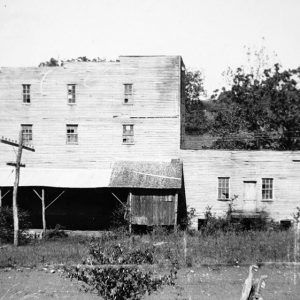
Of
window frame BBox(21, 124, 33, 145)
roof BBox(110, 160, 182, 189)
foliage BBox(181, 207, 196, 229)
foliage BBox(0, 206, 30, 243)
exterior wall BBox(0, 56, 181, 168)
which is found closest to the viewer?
foliage BBox(0, 206, 30, 243)

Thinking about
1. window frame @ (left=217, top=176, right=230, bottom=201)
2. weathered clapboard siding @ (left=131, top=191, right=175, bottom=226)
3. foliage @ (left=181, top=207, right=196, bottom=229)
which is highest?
→ window frame @ (left=217, top=176, right=230, bottom=201)

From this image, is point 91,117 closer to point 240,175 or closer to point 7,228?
point 7,228

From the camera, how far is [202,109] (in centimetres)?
6906

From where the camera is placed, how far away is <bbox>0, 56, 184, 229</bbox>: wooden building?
1131 inches

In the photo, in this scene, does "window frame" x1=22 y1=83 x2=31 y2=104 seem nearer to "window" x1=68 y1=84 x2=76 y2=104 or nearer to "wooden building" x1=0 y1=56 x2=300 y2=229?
"wooden building" x1=0 y1=56 x2=300 y2=229

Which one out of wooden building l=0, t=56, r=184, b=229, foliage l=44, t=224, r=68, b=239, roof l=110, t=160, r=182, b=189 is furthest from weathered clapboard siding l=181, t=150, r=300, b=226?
foliage l=44, t=224, r=68, b=239

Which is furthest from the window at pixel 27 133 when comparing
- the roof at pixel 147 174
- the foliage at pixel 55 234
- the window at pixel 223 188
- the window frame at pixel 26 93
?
the window at pixel 223 188

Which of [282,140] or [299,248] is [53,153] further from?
[282,140]

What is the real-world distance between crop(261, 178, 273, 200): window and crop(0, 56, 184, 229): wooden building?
6785 mm

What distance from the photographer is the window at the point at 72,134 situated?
96.9ft

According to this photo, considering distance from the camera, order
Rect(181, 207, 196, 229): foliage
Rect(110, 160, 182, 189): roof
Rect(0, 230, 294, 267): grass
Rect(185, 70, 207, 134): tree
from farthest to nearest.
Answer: Rect(185, 70, 207, 134): tree, Rect(181, 207, 196, 229): foliage, Rect(110, 160, 182, 189): roof, Rect(0, 230, 294, 267): grass

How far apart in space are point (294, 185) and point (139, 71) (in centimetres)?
1402

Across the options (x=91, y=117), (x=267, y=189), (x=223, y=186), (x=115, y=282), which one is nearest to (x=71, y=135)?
(x=91, y=117)

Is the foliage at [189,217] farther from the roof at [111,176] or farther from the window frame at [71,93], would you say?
the window frame at [71,93]
